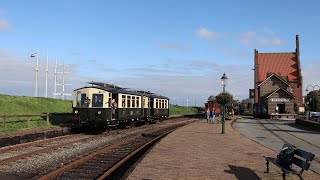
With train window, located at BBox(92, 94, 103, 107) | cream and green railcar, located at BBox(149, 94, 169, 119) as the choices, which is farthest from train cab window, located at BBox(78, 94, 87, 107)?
cream and green railcar, located at BBox(149, 94, 169, 119)

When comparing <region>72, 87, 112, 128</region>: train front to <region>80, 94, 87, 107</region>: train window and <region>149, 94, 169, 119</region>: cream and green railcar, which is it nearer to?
<region>80, 94, 87, 107</region>: train window

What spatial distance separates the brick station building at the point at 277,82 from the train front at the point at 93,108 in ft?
143

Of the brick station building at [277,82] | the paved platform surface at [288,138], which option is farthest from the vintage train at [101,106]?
the brick station building at [277,82]

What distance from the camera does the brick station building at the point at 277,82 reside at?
2484 inches

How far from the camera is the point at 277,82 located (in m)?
69.5

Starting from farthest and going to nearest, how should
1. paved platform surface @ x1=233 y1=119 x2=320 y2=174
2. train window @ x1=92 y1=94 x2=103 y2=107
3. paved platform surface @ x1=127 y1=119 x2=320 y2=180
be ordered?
train window @ x1=92 y1=94 x2=103 y2=107 → paved platform surface @ x1=233 y1=119 x2=320 y2=174 → paved platform surface @ x1=127 y1=119 x2=320 y2=180

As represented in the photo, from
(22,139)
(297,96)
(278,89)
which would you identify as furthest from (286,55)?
(22,139)

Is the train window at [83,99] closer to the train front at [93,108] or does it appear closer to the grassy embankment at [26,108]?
the train front at [93,108]

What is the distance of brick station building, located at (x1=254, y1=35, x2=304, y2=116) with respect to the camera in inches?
→ 2484

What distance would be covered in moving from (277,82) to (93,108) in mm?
53058

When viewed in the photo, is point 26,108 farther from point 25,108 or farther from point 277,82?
point 277,82

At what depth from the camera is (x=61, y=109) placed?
38.3 m

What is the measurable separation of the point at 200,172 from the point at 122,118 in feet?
53.8

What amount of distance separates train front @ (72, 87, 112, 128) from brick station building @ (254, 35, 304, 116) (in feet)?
143
